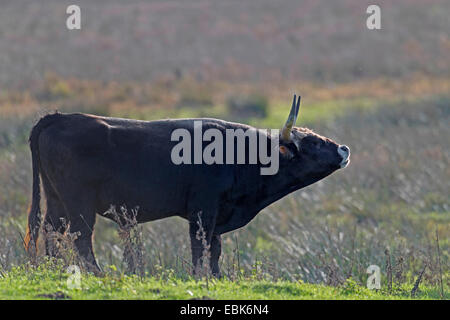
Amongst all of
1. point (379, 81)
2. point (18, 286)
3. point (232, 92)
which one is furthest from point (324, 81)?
point (18, 286)

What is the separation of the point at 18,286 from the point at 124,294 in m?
1.08

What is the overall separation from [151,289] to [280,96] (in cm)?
2181

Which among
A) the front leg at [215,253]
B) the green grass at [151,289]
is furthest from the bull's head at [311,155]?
the green grass at [151,289]

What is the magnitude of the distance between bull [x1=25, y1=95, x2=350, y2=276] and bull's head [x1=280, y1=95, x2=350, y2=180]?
378mm

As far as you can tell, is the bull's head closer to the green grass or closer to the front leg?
the front leg

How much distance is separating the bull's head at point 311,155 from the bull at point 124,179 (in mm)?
378

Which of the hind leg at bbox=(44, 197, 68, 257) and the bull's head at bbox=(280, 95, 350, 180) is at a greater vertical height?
the bull's head at bbox=(280, 95, 350, 180)

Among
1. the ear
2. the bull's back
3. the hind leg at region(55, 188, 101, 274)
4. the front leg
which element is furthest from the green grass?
the ear

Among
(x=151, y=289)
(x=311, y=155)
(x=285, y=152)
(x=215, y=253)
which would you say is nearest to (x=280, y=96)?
(x=311, y=155)

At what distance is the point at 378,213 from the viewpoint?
59.4ft

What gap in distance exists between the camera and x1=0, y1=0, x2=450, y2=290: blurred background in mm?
14414

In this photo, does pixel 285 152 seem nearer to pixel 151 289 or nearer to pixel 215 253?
pixel 215 253

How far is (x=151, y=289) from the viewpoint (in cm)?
915
